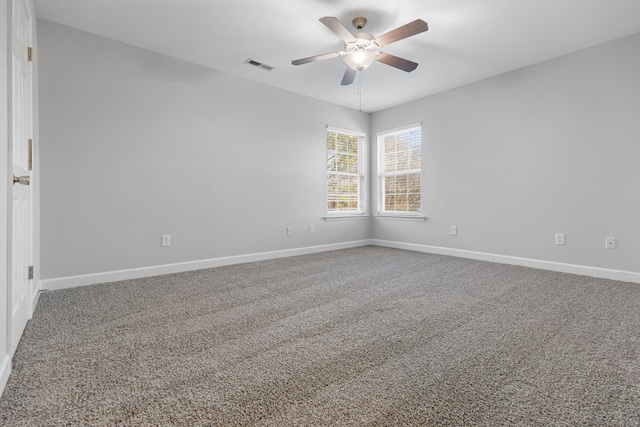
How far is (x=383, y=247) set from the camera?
518 cm

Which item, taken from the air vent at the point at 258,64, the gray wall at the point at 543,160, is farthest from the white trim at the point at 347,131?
the air vent at the point at 258,64

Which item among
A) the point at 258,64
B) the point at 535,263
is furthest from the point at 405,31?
the point at 535,263

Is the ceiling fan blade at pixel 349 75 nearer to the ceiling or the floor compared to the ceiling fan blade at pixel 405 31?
nearer to the ceiling

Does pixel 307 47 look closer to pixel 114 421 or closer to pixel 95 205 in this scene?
pixel 95 205

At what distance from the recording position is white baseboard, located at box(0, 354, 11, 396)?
126cm

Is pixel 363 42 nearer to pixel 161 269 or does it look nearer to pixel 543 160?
pixel 543 160

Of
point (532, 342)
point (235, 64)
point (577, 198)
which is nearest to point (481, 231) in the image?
point (577, 198)

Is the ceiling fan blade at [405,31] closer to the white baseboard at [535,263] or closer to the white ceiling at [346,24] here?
the white ceiling at [346,24]

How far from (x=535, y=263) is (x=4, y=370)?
4532mm

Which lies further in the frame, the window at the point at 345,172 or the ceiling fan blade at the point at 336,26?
the window at the point at 345,172

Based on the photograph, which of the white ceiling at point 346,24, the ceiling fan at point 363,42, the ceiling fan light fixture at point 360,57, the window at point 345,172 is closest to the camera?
the ceiling fan at point 363,42

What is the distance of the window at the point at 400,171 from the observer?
486cm

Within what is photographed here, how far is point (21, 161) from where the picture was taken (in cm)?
195

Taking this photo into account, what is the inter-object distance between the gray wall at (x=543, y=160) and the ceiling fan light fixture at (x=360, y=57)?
7.03 ft
